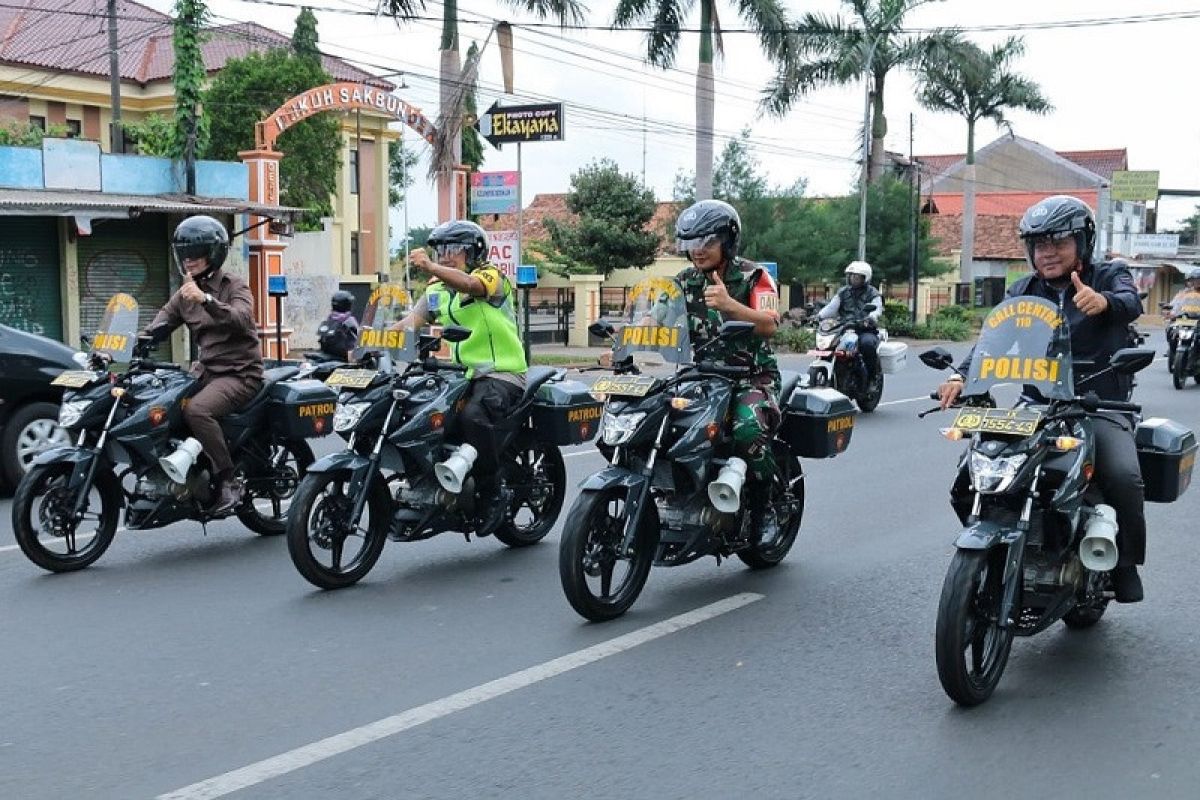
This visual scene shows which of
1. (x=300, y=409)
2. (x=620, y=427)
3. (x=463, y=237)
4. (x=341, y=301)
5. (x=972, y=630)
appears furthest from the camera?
(x=341, y=301)

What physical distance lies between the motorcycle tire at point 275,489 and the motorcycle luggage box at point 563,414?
158 centimetres

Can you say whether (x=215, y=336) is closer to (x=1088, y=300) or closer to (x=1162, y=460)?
(x=1088, y=300)

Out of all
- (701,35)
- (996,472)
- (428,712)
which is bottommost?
(428,712)

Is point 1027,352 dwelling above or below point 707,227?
below

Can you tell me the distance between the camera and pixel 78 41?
3966cm

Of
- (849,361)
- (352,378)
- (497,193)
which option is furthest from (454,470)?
(497,193)

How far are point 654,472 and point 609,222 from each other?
3578cm

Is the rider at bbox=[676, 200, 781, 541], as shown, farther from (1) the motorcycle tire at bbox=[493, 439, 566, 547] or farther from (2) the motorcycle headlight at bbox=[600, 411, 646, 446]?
(1) the motorcycle tire at bbox=[493, 439, 566, 547]

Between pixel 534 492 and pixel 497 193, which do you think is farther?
pixel 497 193

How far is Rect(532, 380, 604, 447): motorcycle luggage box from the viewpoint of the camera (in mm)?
7555

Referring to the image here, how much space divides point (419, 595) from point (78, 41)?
125ft

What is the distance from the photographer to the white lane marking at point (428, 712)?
4.23 metres

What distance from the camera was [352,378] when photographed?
283 inches

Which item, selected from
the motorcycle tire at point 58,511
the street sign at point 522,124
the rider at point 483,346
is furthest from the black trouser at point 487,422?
the street sign at point 522,124
